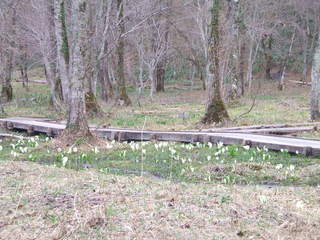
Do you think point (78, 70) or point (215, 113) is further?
point (215, 113)

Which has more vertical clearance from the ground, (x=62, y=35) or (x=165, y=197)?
(x=62, y=35)

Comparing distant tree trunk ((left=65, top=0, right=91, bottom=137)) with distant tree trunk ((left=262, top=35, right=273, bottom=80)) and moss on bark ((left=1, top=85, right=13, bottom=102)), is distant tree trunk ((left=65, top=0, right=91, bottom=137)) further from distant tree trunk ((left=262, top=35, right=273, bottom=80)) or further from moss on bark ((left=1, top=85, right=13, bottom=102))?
distant tree trunk ((left=262, top=35, right=273, bottom=80))

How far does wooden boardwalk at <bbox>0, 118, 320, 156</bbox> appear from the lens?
11.1 m

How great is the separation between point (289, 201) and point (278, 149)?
5.08m

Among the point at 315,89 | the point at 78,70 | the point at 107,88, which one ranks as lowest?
the point at 107,88

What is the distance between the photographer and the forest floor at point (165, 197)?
515 cm

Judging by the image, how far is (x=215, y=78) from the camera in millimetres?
16328

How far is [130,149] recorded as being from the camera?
12.0m

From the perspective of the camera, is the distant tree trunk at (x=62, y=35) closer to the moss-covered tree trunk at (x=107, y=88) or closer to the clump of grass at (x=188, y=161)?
the clump of grass at (x=188, y=161)

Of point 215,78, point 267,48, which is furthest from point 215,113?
point 267,48

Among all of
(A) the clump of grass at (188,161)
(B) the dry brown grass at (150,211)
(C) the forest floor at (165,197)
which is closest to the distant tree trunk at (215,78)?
(A) the clump of grass at (188,161)

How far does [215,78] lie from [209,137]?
3.80 meters

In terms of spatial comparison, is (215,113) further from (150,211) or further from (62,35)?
(150,211)

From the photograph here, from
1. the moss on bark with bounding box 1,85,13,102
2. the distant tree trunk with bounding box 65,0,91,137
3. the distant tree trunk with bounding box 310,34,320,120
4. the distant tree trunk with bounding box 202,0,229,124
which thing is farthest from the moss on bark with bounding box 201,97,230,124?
the moss on bark with bounding box 1,85,13,102
